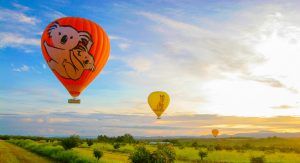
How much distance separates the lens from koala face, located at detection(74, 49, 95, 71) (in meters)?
43.1

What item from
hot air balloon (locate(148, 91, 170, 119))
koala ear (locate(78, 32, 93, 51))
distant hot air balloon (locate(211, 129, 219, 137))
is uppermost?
koala ear (locate(78, 32, 93, 51))

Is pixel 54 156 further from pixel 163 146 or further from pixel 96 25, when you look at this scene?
pixel 163 146

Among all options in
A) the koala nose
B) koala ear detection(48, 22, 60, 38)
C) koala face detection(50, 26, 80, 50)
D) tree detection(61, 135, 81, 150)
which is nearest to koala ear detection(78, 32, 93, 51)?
koala face detection(50, 26, 80, 50)

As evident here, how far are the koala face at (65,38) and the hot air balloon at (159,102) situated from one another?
3734 cm

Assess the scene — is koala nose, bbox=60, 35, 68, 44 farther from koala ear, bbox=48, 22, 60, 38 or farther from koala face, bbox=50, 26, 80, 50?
koala ear, bbox=48, 22, 60, 38

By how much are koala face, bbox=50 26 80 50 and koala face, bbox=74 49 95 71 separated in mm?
900

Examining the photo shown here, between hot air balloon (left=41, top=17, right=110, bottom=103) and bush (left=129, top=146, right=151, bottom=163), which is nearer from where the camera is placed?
bush (left=129, top=146, right=151, bottom=163)

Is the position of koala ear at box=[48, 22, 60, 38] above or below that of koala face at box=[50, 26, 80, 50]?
above

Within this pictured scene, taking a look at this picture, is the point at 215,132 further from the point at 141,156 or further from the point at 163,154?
the point at 141,156

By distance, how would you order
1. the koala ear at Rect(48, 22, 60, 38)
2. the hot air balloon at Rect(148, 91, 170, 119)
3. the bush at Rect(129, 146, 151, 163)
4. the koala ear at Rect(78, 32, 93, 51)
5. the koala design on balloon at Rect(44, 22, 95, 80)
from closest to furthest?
the bush at Rect(129, 146, 151, 163) → the koala ear at Rect(78, 32, 93, 51) → the koala design on balloon at Rect(44, 22, 95, 80) → the koala ear at Rect(48, 22, 60, 38) → the hot air balloon at Rect(148, 91, 170, 119)

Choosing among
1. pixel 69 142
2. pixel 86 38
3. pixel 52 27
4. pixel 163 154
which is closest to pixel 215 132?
pixel 69 142

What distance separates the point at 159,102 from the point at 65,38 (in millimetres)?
38446

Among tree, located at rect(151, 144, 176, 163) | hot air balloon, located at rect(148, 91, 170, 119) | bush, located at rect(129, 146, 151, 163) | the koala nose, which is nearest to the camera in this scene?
tree, located at rect(151, 144, 176, 163)

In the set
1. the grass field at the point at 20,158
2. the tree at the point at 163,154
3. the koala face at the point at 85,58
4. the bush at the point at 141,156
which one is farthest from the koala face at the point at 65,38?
the grass field at the point at 20,158
